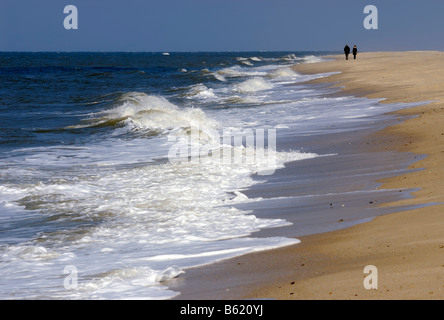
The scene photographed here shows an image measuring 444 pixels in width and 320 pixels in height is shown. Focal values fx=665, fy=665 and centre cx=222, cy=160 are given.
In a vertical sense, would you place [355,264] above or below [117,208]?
below

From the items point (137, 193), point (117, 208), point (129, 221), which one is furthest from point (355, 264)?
point (137, 193)

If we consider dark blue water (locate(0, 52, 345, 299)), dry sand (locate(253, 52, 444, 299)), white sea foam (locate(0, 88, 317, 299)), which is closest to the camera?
dry sand (locate(253, 52, 444, 299))

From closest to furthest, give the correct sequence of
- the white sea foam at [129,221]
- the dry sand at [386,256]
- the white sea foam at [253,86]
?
the dry sand at [386,256]
the white sea foam at [129,221]
the white sea foam at [253,86]

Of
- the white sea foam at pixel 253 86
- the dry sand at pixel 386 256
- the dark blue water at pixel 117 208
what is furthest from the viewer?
the white sea foam at pixel 253 86

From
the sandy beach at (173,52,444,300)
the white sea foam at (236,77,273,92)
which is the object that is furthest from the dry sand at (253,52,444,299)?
the white sea foam at (236,77,273,92)

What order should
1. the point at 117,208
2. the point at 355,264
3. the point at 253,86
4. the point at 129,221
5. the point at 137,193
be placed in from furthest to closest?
the point at 253,86 < the point at 137,193 < the point at 117,208 < the point at 129,221 < the point at 355,264

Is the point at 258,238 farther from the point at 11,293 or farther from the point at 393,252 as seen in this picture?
the point at 11,293

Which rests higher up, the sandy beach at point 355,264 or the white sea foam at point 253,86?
the white sea foam at point 253,86

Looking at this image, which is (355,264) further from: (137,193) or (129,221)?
(137,193)

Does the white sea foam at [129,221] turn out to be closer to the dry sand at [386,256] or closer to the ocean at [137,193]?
the ocean at [137,193]

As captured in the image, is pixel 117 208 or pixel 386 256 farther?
pixel 117 208

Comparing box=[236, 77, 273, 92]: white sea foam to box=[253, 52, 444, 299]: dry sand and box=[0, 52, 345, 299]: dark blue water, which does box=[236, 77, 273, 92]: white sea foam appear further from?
box=[253, 52, 444, 299]: dry sand

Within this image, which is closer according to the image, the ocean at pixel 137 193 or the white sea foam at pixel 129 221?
the white sea foam at pixel 129 221

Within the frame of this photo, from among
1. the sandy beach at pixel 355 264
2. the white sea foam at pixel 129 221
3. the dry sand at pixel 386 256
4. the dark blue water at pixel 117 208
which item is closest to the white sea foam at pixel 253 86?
the dark blue water at pixel 117 208
